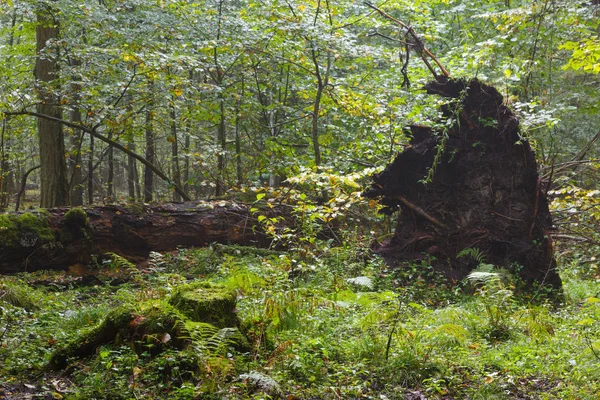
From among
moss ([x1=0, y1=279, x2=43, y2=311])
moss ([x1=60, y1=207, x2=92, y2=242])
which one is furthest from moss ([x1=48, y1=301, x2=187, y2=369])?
moss ([x1=60, y1=207, x2=92, y2=242])

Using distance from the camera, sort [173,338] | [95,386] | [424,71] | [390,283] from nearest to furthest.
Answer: [95,386] → [173,338] → [390,283] → [424,71]

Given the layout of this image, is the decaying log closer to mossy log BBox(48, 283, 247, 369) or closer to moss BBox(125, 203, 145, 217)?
moss BBox(125, 203, 145, 217)

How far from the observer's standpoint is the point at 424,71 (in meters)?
13.2

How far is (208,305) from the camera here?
5.26 metres

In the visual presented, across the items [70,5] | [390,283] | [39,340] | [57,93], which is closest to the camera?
[39,340]

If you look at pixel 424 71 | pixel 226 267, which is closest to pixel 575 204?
pixel 424 71

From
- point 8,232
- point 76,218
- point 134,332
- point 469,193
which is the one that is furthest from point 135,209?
point 469,193

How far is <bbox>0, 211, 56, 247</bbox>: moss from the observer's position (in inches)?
378

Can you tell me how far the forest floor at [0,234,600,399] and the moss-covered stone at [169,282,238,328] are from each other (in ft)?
0.75

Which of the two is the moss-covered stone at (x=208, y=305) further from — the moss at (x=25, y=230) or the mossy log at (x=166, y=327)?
the moss at (x=25, y=230)

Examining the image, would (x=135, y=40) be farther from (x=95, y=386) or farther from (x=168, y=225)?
(x=95, y=386)

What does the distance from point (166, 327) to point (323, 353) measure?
61.2 inches

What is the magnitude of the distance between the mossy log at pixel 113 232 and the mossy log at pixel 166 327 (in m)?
5.02

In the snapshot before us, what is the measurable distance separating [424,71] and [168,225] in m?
7.44
